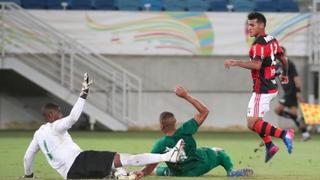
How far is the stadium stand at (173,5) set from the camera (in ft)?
79.0

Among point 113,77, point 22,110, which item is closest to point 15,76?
point 22,110

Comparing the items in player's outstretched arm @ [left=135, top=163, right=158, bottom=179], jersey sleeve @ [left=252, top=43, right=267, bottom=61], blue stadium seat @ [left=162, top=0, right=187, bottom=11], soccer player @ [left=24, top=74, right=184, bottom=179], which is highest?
jersey sleeve @ [left=252, top=43, right=267, bottom=61]

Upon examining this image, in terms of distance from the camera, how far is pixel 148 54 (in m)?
24.1

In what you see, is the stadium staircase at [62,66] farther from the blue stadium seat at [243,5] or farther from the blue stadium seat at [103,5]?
the blue stadium seat at [243,5]

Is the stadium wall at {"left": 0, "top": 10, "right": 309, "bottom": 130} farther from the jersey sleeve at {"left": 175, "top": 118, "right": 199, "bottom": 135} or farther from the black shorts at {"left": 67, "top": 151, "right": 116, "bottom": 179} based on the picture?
the black shorts at {"left": 67, "top": 151, "right": 116, "bottom": 179}

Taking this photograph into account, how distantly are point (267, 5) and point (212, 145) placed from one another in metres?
8.42

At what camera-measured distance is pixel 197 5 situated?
2469 centimetres

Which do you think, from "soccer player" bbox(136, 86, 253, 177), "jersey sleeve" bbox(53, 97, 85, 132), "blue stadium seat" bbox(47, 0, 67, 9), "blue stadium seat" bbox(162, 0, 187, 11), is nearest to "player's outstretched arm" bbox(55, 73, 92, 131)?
"jersey sleeve" bbox(53, 97, 85, 132)

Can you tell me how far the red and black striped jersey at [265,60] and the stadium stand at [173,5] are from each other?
12919mm

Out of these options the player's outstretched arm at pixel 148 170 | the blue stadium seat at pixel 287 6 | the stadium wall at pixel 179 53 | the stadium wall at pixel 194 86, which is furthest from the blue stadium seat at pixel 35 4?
the player's outstretched arm at pixel 148 170

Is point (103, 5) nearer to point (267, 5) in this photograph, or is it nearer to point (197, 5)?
point (197, 5)

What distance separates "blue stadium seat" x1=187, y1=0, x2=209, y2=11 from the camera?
24609mm

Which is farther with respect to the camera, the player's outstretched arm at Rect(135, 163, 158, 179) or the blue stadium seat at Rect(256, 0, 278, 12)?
the blue stadium seat at Rect(256, 0, 278, 12)

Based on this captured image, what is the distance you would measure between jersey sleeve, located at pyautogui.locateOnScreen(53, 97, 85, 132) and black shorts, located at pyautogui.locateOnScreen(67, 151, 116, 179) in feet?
1.34
